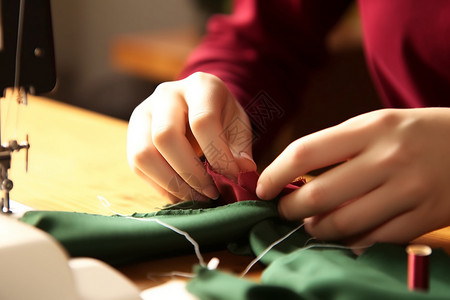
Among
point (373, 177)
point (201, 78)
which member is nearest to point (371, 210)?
point (373, 177)

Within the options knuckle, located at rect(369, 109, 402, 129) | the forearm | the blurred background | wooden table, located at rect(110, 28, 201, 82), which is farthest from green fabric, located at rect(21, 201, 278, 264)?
wooden table, located at rect(110, 28, 201, 82)

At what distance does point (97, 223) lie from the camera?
2.03ft

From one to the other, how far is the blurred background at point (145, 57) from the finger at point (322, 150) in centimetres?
79

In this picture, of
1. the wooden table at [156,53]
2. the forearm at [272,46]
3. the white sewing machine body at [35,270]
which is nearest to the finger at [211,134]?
the white sewing machine body at [35,270]

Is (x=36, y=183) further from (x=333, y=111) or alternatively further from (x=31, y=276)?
(x=333, y=111)

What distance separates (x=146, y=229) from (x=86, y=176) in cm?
33

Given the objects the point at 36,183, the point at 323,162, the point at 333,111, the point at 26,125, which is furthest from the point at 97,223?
the point at 333,111

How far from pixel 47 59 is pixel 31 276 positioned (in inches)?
12.1

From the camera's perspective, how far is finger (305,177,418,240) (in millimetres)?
616

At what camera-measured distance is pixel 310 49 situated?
1.35 m

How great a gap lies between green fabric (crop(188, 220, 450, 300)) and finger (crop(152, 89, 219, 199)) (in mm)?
84

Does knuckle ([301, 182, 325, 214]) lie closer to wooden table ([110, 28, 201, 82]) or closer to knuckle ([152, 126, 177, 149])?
knuckle ([152, 126, 177, 149])

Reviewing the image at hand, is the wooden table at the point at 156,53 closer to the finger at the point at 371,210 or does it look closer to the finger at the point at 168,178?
the finger at the point at 168,178

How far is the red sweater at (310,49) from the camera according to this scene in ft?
3.57
